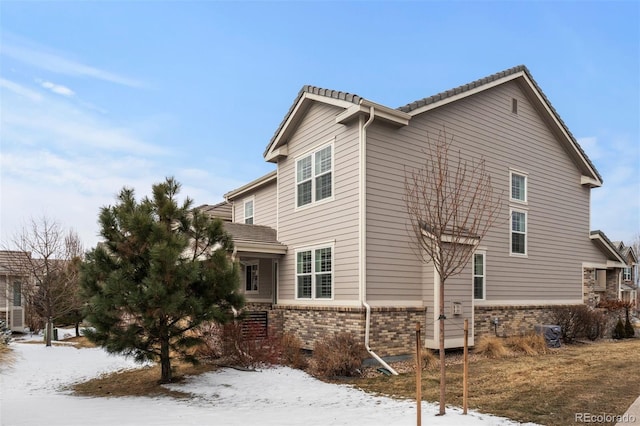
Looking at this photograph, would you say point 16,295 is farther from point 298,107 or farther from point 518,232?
point 518,232

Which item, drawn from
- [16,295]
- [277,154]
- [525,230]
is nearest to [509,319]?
[525,230]

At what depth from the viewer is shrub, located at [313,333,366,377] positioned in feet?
34.8

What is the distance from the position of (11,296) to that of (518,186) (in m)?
24.1

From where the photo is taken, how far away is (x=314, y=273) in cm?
1398

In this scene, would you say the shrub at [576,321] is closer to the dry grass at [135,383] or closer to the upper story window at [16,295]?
the dry grass at [135,383]

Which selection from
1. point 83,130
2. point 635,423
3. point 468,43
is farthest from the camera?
point 83,130

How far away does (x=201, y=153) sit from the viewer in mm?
20906

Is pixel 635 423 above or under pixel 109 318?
under

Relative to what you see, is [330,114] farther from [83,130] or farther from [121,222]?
[83,130]

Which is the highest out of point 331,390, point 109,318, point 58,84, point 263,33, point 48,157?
point 263,33

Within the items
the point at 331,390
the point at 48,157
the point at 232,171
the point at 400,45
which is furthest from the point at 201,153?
the point at 331,390

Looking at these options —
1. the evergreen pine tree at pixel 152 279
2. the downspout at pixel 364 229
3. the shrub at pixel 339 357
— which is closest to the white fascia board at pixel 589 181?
the downspout at pixel 364 229

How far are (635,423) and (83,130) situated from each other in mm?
16315

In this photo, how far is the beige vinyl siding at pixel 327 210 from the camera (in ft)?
41.4
